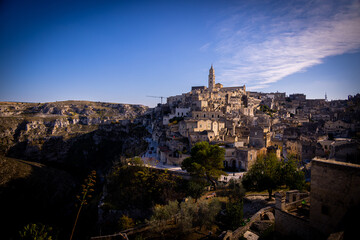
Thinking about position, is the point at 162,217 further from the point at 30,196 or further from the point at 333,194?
the point at 30,196

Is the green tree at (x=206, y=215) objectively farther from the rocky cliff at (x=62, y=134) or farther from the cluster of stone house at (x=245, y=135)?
the rocky cliff at (x=62, y=134)

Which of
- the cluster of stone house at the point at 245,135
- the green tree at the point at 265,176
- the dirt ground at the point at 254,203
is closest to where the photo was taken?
the dirt ground at the point at 254,203

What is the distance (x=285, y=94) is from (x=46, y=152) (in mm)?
110253

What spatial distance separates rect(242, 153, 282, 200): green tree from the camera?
18.1 metres

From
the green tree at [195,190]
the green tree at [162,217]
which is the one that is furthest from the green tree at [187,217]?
the green tree at [195,190]

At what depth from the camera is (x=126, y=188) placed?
27672 mm

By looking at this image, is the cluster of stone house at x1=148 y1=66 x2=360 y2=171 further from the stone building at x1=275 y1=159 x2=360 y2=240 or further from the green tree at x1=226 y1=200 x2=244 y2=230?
the stone building at x1=275 y1=159 x2=360 y2=240

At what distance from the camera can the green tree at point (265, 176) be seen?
714 inches

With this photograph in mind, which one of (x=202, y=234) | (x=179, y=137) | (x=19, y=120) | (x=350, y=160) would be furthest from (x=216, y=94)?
(x=19, y=120)

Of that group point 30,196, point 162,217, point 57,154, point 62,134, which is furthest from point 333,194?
point 62,134

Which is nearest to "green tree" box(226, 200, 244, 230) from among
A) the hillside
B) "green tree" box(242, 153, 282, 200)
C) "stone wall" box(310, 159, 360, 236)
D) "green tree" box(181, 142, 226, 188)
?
"stone wall" box(310, 159, 360, 236)

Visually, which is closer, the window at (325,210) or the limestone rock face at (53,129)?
the window at (325,210)

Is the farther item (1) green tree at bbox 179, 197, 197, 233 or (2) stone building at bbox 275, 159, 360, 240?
(1) green tree at bbox 179, 197, 197, 233

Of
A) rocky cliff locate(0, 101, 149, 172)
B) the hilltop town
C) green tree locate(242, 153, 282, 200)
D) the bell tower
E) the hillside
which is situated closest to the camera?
the hilltop town
